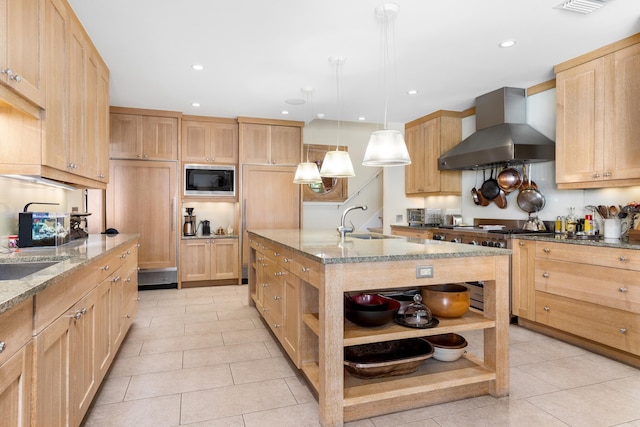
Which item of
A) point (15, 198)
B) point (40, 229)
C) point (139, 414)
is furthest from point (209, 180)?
point (139, 414)

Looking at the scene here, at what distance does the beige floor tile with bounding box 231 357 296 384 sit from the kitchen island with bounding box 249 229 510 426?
195mm

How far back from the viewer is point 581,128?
3.40 meters

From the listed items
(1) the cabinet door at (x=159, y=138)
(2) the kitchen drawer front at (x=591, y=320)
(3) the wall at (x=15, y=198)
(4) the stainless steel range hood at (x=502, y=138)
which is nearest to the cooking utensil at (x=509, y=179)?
(4) the stainless steel range hood at (x=502, y=138)

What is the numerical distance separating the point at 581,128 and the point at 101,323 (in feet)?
13.6

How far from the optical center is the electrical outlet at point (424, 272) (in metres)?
2.06

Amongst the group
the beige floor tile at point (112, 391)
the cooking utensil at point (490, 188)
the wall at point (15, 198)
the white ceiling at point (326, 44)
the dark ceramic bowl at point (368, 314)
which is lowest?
the beige floor tile at point (112, 391)

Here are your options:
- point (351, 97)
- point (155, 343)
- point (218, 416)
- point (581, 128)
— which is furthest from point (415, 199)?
point (218, 416)

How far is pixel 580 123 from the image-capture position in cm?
341

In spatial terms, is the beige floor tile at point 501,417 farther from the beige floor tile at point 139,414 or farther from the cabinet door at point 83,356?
the cabinet door at point 83,356

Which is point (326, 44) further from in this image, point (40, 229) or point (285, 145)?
point (285, 145)

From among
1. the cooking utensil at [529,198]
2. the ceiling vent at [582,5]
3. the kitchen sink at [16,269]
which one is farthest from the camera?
the cooking utensil at [529,198]

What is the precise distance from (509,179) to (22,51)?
452 centimetres

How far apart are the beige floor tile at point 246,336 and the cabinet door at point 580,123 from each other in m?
3.16

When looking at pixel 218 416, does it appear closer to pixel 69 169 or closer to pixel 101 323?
pixel 101 323
